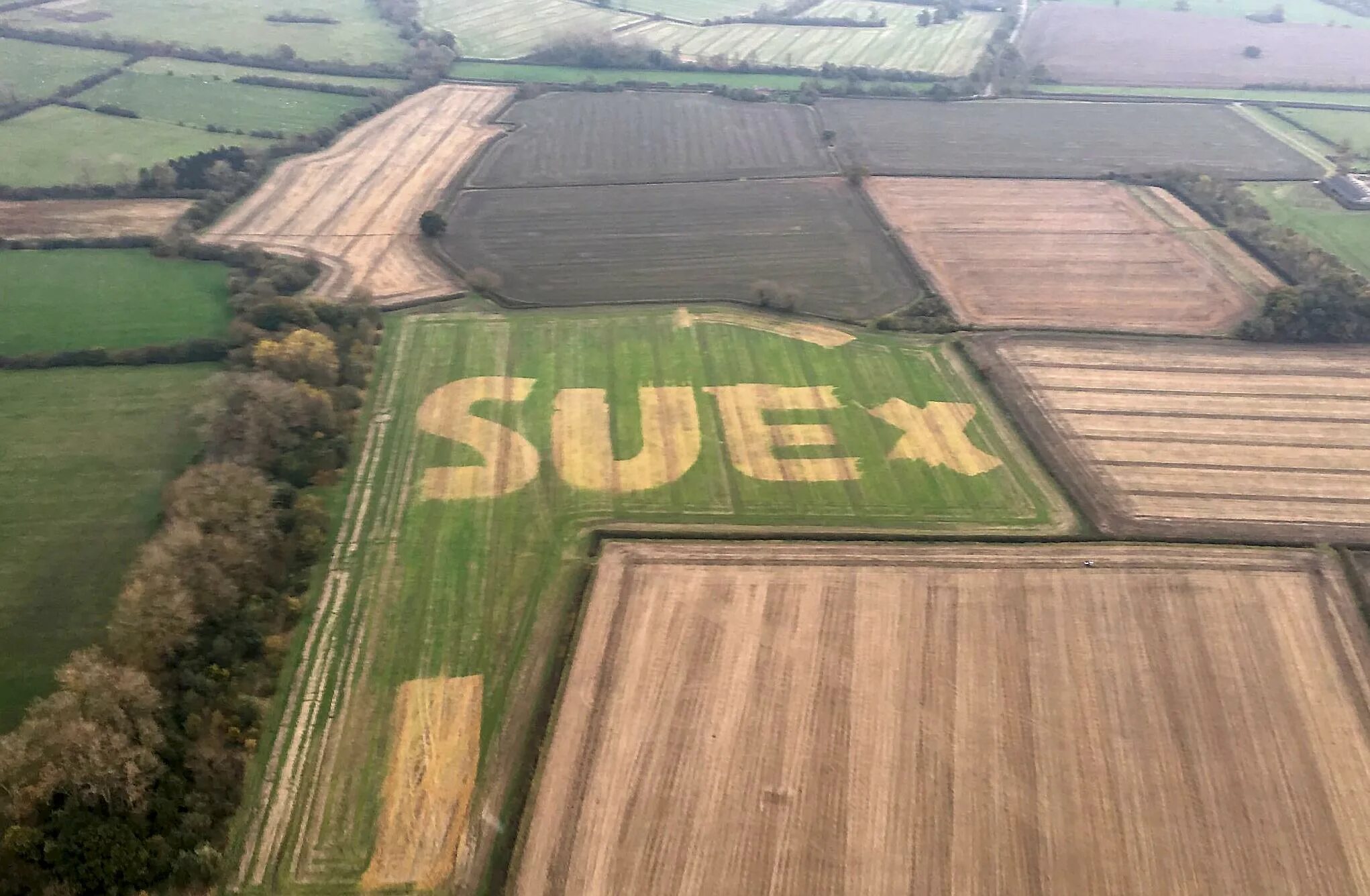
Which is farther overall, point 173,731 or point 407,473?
point 407,473

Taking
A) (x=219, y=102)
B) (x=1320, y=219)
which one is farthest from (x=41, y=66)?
(x=1320, y=219)

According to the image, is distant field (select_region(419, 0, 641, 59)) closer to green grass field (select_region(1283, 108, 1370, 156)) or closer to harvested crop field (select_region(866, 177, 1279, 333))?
harvested crop field (select_region(866, 177, 1279, 333))

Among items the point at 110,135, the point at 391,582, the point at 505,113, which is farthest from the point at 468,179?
the point at 391,582

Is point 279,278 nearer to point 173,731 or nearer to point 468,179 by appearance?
point 468,179

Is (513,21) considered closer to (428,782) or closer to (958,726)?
(428,782)

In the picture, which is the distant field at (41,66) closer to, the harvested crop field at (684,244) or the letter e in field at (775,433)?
the harvested crop field at (684,244)

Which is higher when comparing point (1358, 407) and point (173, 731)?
point (1358, 407)

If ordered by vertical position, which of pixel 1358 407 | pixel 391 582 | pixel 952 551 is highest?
pixel 1358 407
